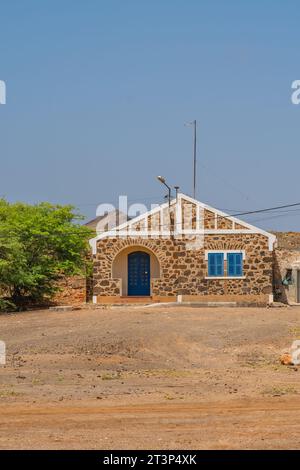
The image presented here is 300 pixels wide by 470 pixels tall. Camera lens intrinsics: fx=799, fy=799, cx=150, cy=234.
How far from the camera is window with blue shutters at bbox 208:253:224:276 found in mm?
35500

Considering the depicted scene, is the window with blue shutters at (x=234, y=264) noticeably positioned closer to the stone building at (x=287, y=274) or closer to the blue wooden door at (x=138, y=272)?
the stone building at (x=287, y=274)

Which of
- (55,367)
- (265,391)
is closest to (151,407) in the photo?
(265,391)

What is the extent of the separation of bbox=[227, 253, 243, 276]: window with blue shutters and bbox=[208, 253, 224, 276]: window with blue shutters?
0.31m

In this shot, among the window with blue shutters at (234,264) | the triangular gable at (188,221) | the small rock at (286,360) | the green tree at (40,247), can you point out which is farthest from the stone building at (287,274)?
the small rock at (286,360)

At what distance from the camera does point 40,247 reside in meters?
34.3

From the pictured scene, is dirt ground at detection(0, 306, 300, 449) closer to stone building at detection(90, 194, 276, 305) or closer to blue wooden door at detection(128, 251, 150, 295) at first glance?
stone building at detection(90, 194, 276, 305)

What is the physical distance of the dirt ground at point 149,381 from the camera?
37.7ft

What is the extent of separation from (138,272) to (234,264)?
4.46 metres

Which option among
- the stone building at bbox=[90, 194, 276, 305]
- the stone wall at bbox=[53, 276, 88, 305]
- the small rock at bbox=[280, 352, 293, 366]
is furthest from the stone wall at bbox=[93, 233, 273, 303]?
the small rock at bbox=[280, 352, 293, 366]

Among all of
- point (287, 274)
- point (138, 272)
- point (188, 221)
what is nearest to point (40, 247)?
point (138, 272)

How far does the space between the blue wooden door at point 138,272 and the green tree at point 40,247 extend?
228 cm

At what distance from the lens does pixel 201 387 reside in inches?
644
